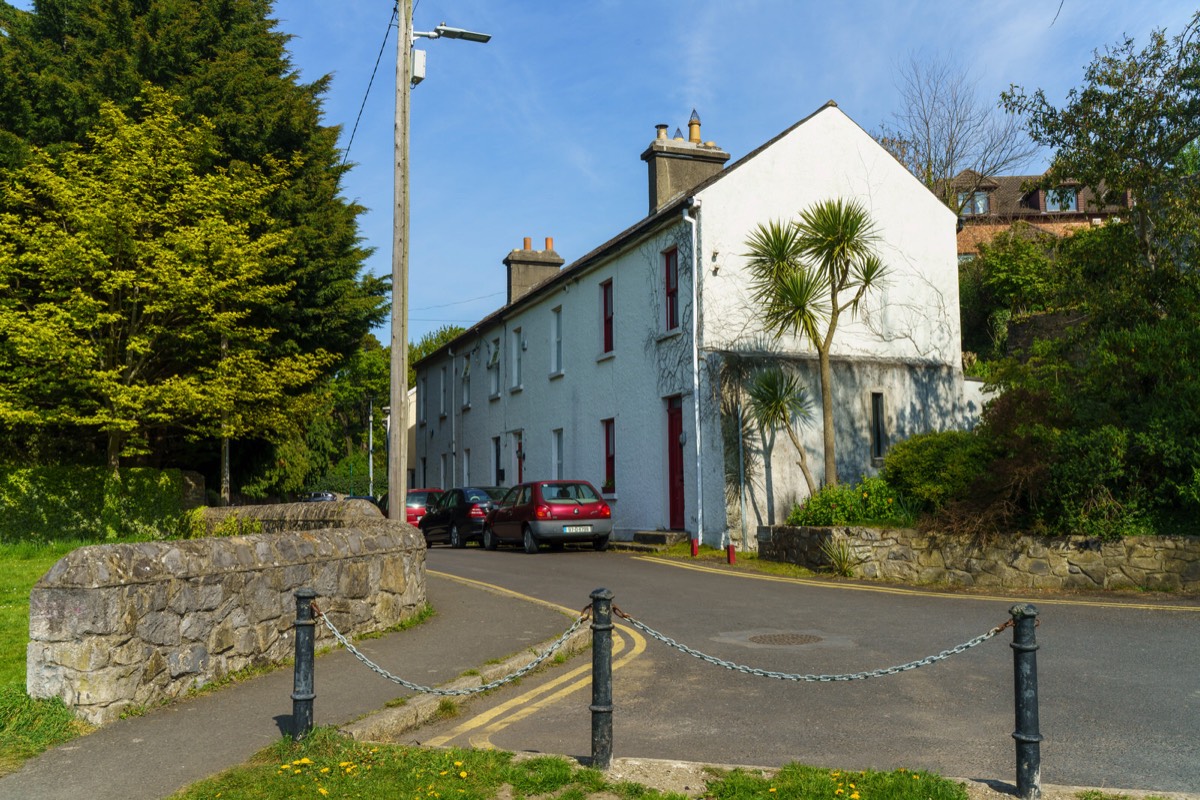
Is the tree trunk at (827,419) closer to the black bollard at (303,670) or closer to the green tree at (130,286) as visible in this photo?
the green tree at (130,286)

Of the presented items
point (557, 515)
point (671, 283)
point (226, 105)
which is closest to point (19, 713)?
point (557, 515)

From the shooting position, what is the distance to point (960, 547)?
14281 millimetres

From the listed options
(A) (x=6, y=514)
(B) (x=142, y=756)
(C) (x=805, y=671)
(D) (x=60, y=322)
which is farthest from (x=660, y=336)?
(B) (x=142, y=756)

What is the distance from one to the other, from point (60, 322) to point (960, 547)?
50.5 ft

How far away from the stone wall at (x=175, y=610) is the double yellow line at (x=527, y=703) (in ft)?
7.34

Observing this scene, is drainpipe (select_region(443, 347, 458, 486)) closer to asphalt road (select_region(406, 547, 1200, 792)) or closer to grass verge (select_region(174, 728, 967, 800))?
asphalt road (select_region(406, 547, 1200, 792))

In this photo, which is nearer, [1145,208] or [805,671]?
[805,671]

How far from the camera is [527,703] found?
24.9ft

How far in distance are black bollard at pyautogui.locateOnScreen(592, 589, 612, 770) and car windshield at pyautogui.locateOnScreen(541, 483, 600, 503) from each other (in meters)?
15.7

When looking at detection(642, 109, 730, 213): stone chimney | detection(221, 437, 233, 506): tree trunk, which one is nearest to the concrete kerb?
detection(221, 437, 233, 506): tree trunk

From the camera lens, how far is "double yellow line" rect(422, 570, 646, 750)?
6.65 metres

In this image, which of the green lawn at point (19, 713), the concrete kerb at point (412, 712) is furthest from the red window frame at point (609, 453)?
the concrete kerb at point (412, 712)

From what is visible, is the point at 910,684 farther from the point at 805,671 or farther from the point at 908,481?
the point at 908,481

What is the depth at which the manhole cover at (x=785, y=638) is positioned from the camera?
9594mm
